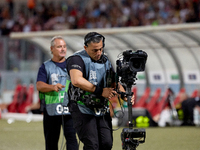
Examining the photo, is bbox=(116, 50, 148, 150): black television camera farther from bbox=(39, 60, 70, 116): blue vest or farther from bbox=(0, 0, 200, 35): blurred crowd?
bbox=(0, 0, 200, 35): blurred crowd

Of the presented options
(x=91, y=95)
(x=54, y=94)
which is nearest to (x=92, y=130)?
(x=91, y=95)

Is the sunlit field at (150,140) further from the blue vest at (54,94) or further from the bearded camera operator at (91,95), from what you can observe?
the bearded camera operator at (91,95)

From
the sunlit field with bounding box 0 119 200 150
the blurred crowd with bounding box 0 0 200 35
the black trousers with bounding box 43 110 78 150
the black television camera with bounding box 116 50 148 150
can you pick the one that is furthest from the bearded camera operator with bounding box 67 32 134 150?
the blurred crowd with bounding box 0 0 200 35

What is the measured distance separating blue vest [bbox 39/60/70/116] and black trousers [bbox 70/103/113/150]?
1305mm

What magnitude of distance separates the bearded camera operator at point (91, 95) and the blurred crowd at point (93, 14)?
1462 centimetres

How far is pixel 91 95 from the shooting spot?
17.7 ft

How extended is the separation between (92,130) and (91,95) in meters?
0.42

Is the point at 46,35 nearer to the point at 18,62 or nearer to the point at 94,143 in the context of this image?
the point at 18,62

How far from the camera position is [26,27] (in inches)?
1032

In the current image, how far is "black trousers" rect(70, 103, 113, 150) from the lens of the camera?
5258mm

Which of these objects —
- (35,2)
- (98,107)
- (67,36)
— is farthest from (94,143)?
(35,2)

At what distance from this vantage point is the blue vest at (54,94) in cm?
682

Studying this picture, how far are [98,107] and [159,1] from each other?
17.9 m

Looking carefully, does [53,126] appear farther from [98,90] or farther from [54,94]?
[98,90]
